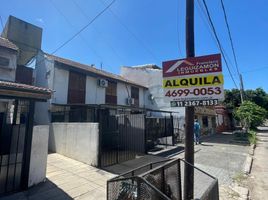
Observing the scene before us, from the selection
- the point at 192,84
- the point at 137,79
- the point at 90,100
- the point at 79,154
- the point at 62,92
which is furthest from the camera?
the point at 137,79

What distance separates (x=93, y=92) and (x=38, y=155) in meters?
11.1

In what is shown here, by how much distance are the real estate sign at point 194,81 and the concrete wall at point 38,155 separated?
4002mm

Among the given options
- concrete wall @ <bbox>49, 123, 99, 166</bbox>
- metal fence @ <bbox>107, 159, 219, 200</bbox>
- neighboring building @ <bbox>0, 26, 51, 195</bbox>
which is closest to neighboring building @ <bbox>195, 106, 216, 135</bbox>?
concrete wall @ <bbox>49, 123, 99, 166</bbox>

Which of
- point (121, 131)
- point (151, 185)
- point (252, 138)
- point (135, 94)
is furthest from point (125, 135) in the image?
point (252, 138)

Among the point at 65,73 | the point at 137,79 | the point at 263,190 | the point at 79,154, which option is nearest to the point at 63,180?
the point at 79,154

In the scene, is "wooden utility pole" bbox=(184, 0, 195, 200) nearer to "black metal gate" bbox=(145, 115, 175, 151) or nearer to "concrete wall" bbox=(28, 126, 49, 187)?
"concrete wall" bbox=(28, 126, 49, 187)

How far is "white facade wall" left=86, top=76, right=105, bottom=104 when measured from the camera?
53.0 ft

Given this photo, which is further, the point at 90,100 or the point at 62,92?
the point at 90,100

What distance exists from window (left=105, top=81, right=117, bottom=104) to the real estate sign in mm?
13779

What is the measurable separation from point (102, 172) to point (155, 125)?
6143 mm

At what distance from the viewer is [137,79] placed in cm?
2553

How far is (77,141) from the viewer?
8758 mm

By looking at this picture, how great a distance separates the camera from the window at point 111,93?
58.9 feet

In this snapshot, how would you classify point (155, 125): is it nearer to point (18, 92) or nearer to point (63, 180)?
point (63, 180)
